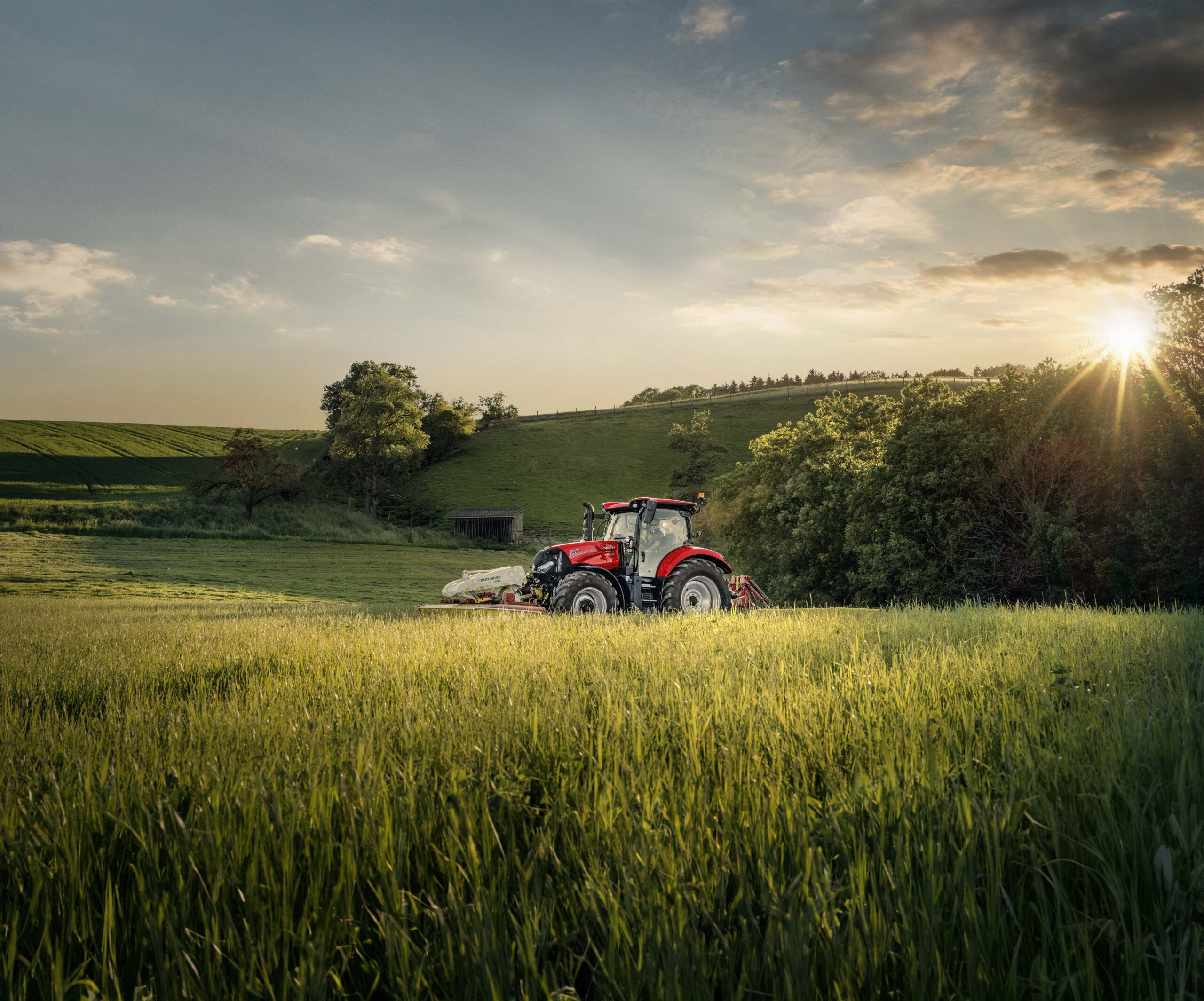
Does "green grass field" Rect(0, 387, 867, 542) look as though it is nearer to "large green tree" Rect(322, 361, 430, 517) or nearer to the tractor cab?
"large green tree" Rect(322, 361, 430, 517)

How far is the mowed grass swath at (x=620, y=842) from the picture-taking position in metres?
1.71

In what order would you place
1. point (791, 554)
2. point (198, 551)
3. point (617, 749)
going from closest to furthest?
point (617, 749)
point (791, 554)
point (198, 551)

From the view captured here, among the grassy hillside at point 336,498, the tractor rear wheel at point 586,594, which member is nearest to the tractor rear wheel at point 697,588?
the tractor rear wheel at point 586,594

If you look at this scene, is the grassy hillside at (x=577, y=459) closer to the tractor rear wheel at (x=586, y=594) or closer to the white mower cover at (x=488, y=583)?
the white mower cover at (x=488, y=583)

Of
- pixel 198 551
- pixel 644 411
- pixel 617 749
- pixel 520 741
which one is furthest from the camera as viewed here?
pixel 644 411

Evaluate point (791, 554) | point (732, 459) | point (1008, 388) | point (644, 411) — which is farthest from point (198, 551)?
point (644, 411)

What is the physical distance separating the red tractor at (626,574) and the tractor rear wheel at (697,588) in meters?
0.01

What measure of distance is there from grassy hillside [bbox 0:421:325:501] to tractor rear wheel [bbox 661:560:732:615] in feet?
164

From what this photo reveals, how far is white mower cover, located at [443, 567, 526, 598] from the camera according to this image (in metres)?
14.9

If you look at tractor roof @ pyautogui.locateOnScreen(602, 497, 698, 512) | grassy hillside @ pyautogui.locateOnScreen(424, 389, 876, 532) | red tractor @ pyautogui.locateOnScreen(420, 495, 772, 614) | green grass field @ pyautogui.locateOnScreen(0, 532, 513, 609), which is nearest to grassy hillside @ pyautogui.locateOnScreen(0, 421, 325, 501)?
grassy hillside @ pyautogui.locateOnScreen(424, 389, 876, 532)

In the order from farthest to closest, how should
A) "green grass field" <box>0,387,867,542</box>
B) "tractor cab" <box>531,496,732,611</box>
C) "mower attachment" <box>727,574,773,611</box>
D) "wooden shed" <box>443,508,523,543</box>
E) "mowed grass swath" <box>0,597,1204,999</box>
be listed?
"wooden shed" <box>443,508,523,543</box> → "green grass field" <box>0,387,867,542</box> → "mower attachment" <box>727,574,773,611</box> → "tractor cab" <box>531,496,732,611</box> → "mowed grass swath" <box>0,597,1204,999</box>

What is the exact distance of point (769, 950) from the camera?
167 cm

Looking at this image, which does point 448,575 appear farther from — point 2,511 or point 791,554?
point 2,511

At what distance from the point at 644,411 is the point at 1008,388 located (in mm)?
70601
